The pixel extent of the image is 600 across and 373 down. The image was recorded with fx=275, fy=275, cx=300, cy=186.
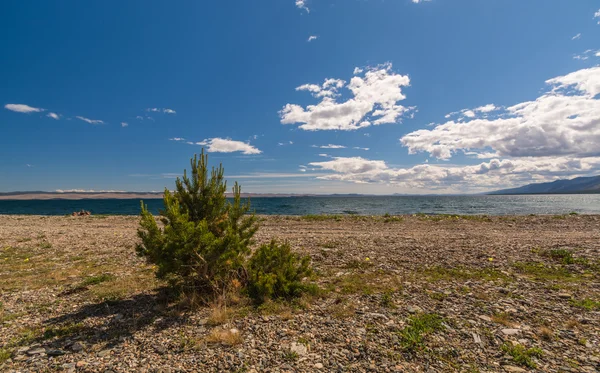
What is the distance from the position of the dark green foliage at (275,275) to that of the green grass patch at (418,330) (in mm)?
3588

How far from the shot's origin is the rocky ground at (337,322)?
5.91m

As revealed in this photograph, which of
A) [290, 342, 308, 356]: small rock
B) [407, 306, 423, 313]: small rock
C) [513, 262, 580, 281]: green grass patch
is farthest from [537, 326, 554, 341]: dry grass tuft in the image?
[290, 342, 308, 356]: small rock

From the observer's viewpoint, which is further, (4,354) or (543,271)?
(543,271)

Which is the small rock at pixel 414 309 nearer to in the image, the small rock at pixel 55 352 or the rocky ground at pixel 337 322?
the rocky ground at pixel 337 322

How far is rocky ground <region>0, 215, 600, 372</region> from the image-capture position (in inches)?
233

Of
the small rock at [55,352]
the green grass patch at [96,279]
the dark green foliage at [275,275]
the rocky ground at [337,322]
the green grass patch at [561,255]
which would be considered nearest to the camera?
the rocky ground at [337,322]

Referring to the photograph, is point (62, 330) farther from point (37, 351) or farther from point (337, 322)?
point (337, 322)

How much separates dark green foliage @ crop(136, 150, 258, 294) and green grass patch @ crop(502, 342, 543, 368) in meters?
7.61

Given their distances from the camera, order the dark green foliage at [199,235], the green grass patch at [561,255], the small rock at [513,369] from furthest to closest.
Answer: the green grass patch at [561,255] < the dark green foliage at [199,235] < the small rock at [513,369]

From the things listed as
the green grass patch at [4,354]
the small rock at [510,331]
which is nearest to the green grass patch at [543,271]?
the small rock at [510,331]

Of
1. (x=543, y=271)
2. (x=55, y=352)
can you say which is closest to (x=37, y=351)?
(x=55, y=352)

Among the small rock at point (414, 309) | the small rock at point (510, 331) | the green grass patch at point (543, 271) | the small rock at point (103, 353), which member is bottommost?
the green grass patch at point (543, 271)

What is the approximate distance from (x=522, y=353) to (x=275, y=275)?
673 cm

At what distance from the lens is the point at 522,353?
19.6 ft
